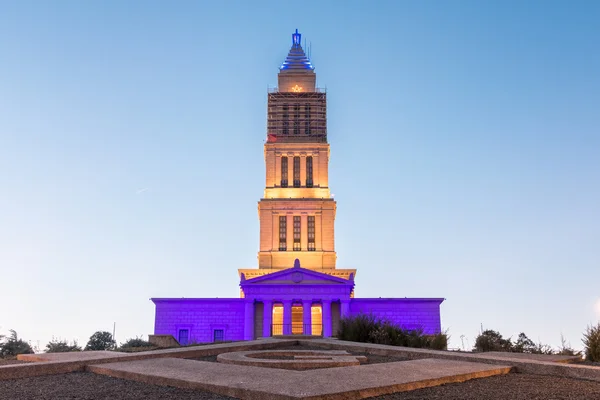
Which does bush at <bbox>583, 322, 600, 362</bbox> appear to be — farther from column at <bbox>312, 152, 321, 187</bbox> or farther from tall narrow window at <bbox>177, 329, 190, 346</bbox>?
column at <bbox>312, 152, 321, 187</bbox>

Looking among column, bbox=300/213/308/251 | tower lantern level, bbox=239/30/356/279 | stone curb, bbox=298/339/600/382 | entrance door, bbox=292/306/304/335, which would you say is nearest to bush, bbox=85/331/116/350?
stone curb, bbox=298/339/600/382

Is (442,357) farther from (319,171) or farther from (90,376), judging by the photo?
(319,171)

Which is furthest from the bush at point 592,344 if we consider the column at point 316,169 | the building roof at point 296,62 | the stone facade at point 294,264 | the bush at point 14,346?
the building roof at point 296,62

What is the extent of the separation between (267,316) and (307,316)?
3.50 metres

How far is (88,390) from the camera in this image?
30.5 ft

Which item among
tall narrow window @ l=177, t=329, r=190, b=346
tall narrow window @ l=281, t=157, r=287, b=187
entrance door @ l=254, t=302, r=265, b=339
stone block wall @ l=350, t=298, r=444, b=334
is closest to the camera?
tall narrow window @ l=177, t=329, r=190, b=346

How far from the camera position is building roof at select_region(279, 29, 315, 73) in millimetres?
73312

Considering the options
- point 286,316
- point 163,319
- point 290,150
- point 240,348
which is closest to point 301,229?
point 290,150

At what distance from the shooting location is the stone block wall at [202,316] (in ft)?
170

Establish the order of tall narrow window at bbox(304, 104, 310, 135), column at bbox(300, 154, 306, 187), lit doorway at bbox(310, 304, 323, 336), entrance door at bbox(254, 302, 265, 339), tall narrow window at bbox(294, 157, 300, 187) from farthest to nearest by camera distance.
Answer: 1. tall narrow window at bbox(304, 104, 310, 135)
2. tall narrow window at bbox(294, 157, 300, 187)
3. column at bbox(300, 154, 306, 187)
4. lit doorway at bbox(310, 304, 323, 336)
5. entrance door at bbox(254, 302, 265, 339)

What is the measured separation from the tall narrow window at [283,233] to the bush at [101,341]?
34.9 m

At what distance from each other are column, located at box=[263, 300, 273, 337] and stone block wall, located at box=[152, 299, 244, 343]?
7.08 ft

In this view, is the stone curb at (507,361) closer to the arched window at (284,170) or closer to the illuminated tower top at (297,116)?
the arched window at (284,170)

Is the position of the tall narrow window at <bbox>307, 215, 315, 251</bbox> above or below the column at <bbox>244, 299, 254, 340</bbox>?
above
